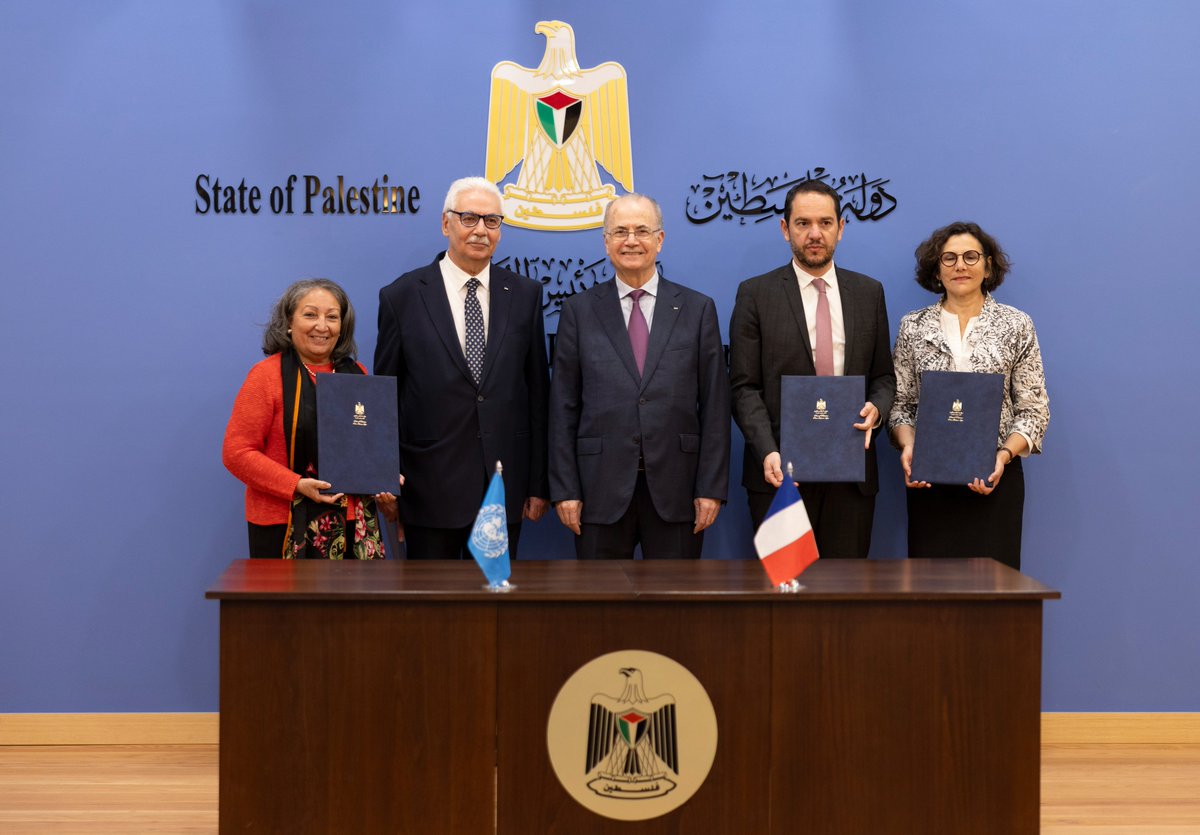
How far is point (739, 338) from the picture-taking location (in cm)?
355

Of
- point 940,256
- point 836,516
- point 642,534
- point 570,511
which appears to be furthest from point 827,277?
point 570,511

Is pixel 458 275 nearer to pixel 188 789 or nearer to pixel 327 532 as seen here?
pixel 327 532

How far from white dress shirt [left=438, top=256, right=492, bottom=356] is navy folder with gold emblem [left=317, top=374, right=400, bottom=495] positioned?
0.40 m

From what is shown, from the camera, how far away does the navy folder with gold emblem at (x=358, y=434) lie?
10.3ft

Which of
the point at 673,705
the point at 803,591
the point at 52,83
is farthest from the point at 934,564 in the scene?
the point at 52,83

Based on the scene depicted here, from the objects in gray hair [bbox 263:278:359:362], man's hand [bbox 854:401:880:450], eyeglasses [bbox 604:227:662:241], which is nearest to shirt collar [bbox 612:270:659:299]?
eyeglasses [bbox 604:227:662:241]

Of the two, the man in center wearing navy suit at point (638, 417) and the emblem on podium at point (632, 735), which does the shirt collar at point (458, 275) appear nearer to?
the man in center wearing navy suit at point (638, 417)

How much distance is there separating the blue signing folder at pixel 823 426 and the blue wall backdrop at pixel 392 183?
0.77 meters

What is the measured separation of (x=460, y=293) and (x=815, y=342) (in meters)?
1.17

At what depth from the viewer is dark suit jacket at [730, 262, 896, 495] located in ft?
11.5

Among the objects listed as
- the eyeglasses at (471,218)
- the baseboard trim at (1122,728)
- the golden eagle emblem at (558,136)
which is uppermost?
the golden eagle emblem at (558,136)

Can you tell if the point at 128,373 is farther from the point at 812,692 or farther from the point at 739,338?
the point at 812,692

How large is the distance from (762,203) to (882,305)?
624 mm

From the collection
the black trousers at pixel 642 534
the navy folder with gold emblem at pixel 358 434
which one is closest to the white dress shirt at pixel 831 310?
the black trousers at pixel 642 534
